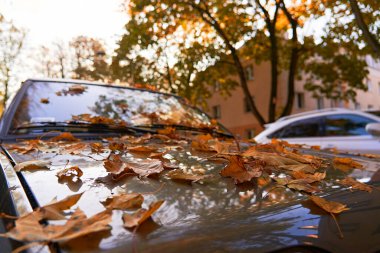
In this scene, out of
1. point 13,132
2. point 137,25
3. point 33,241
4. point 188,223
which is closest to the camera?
point 33,241

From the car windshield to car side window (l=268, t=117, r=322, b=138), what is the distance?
3740 millimetres

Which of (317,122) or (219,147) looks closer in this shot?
(219,147)

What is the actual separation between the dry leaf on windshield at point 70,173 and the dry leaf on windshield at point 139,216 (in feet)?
1.39

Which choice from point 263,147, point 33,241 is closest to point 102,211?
point 33,241

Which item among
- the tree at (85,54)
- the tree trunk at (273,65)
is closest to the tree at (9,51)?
the tree at (85,54)

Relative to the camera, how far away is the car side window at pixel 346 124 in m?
6.43

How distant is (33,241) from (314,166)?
1.28 metres

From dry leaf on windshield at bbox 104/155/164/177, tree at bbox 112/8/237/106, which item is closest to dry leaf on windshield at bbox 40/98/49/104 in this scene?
dry leaf on windshield at bbox 104/155/164/177

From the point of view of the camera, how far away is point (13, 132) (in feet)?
8.73

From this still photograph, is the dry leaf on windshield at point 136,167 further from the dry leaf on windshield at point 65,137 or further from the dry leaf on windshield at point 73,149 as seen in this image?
the dry leaf on windshield at point 65,137

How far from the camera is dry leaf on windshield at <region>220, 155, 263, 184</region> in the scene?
1.46 m

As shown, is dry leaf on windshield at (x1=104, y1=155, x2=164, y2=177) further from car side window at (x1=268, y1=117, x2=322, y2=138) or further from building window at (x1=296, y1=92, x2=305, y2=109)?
building window at (x1=296, y1=92, x2=305, y2=109)

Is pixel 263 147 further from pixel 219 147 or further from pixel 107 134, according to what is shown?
pixel 107 134

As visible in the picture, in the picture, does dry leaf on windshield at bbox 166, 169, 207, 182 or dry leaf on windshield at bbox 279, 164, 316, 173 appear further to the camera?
dry leaf on windshield at bbox 279, 164, 316, 173
